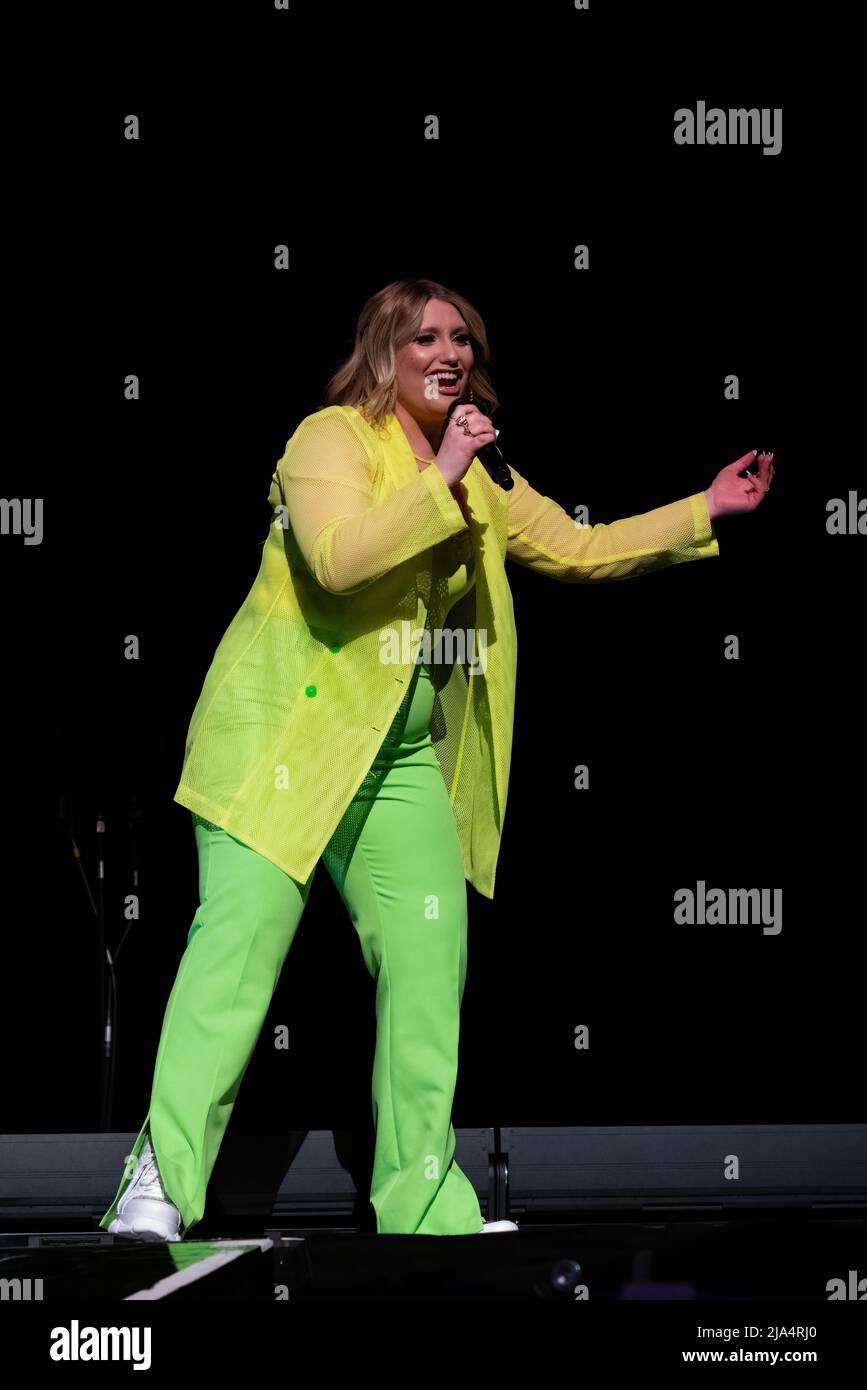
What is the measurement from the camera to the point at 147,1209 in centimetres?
230

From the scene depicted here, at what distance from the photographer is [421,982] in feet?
8.29

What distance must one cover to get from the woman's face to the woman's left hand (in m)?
0.47

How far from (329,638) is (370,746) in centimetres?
17

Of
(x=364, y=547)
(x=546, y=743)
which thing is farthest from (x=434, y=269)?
(x=364, y=547)

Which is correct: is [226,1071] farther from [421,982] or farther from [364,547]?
[364,547]

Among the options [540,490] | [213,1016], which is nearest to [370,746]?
[213,1016]

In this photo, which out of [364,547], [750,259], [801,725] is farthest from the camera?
[801,725]

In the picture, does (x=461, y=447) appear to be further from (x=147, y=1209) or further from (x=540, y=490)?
(x=540, y=490)

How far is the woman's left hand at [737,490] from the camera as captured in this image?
109 inches

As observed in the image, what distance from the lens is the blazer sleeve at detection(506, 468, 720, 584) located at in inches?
110

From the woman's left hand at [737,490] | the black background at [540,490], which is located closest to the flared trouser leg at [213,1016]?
the woman's left hand at [737,490]

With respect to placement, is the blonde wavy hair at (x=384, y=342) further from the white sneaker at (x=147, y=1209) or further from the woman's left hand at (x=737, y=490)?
the white sneaker at (x=147, y=1209)

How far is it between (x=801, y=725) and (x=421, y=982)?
6.25 ft

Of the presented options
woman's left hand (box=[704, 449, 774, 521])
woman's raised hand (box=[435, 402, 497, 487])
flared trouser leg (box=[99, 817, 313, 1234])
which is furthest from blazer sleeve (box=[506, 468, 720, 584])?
flared trouser leg (box=[99, 817, 313, 1234])
